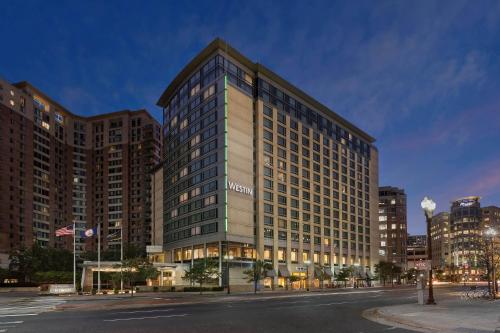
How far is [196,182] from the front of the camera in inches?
4257

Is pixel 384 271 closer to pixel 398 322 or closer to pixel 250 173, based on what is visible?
pixel 250 173

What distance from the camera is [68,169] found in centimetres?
18288

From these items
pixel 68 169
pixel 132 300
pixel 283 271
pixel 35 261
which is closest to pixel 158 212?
pixel 35 261

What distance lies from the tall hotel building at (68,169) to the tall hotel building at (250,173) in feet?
166

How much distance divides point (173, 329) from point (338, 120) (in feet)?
422

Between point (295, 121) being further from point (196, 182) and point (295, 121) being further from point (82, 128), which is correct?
point (82, 128)

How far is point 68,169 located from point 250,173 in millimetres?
105917

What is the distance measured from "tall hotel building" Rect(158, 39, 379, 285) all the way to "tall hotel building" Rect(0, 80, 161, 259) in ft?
166

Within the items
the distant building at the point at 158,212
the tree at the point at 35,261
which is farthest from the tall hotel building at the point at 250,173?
the tree at the point at 35,261

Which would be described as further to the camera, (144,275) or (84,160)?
(84,160)

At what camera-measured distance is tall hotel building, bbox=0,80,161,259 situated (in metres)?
143

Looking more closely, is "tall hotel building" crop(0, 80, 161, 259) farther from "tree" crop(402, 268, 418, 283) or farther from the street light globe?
the street light globe

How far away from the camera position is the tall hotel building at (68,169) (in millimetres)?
143000

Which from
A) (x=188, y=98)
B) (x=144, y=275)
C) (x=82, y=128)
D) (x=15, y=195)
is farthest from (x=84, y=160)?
(x=144, y=275)
